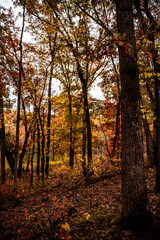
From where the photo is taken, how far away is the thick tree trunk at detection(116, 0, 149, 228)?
3.26 metres

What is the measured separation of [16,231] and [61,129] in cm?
873

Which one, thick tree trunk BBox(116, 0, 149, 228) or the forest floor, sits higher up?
thick tree trunk BBox(116, 0, 149, 228)

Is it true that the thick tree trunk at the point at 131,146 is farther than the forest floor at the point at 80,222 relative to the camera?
No

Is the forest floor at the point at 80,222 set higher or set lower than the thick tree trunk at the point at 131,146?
lower

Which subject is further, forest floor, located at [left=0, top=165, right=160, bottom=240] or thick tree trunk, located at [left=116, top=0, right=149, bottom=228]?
forest floor, located at [left=0, top=165, right=160, bottom=240]

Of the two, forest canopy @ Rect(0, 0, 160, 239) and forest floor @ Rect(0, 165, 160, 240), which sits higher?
forest canopy @ Rect(0, 0, 160, 239)

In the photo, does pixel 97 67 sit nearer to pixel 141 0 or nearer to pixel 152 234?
pixel 141 0

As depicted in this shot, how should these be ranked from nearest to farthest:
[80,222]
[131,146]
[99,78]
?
1. [131,146]
2. [80,222]
3. [99,78]

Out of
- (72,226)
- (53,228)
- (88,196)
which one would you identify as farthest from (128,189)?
(88,196)

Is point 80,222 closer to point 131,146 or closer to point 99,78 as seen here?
point 131,146

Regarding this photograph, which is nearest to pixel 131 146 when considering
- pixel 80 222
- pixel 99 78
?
pixel 80 222

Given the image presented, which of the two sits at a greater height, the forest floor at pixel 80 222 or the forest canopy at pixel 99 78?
the forest canopy at pixel 99 78

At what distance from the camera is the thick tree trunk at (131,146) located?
3260 mm

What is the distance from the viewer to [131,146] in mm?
3289
